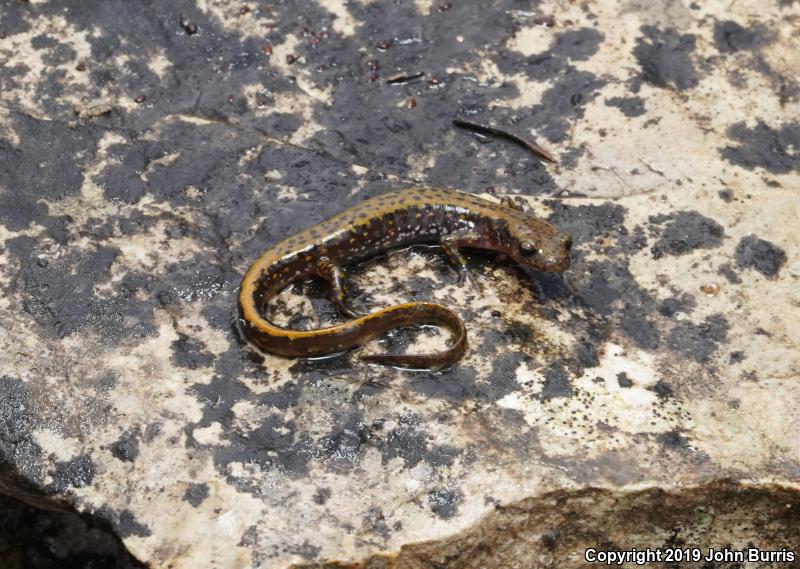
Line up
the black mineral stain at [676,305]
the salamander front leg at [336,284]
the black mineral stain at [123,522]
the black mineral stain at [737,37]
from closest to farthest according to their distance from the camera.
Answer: the black mineral stain at [123,522] < the salamander front leg at [336,284] < the black mineral stain at [676,305] < the black mineral stain at [737,37]

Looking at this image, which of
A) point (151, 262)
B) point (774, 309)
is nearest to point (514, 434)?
point (774, 309)

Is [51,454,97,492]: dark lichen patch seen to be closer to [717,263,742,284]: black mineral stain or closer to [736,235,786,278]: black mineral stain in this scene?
[717,263,742,284]: black mineral stain

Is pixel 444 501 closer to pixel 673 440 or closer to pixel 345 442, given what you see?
pixel 345 442

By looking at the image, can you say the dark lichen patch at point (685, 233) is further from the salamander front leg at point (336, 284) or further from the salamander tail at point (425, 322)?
the salamander front leg at point (336, 284)

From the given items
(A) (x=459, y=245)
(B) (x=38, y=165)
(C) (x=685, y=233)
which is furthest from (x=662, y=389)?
(B) (x=38, y=165)

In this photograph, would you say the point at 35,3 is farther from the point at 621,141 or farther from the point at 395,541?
the point at 395,541

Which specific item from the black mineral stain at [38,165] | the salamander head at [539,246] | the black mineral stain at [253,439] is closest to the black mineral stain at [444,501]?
the black mineral stain at [253,439]
